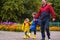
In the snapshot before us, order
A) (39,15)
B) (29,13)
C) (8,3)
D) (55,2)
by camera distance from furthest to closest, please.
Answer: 1. (55,2)
2. (29,13)
3. (8,3)
4. (39,15)

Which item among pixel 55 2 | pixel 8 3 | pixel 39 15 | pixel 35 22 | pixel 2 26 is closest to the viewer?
pixel 39 15

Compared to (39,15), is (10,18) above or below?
below

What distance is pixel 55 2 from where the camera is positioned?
3534cm

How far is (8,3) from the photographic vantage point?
27.9 meters

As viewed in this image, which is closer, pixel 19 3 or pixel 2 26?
pixel 2 26

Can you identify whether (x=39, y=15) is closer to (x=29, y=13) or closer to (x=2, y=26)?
(x=2, y=26)

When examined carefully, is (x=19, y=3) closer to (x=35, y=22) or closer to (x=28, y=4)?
(x=28, y=4)

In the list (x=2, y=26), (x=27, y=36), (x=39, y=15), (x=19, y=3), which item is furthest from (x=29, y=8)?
(x=39, y=15)

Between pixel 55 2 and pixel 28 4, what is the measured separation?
6034mm

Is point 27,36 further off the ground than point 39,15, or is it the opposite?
point 39,15

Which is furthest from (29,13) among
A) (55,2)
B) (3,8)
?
(55,2)

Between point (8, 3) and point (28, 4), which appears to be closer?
point (8, 3)

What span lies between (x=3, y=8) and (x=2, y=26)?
5.80 metres

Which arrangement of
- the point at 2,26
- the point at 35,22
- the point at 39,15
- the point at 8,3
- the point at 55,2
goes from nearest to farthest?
the point at 39,15 → the point at 35,22 → the point at 2,26 → the point at 8,3 → the point at 55,2
